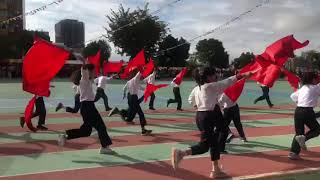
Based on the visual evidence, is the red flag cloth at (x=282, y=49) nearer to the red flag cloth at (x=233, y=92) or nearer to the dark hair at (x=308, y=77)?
the dark hair at (x=308, y=77)

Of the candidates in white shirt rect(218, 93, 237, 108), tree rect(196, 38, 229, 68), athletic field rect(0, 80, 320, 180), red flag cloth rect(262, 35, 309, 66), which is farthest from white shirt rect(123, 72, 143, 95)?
tree rect(196, 38, 229, 68)

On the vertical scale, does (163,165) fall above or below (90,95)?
below

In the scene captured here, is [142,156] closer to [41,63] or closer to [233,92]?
[233,92]

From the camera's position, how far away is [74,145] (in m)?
10.9

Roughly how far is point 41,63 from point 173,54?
2878 inches

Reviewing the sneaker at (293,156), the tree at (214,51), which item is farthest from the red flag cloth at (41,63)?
the tree at (214,51)

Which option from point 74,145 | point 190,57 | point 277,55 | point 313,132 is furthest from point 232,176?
point 190,57

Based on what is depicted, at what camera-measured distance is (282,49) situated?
32.6 feet

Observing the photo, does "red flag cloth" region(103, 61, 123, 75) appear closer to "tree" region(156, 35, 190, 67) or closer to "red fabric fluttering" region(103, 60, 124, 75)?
"red fabric fluttering" region(103, 60, 124, 75)

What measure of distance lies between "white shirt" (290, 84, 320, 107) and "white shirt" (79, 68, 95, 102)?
3777 mm

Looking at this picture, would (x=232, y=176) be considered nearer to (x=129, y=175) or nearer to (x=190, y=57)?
(x=129, y=175)

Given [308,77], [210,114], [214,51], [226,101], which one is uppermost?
[214,51]

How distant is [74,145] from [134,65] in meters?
4.35

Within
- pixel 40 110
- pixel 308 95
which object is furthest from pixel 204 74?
pixel 40 110
